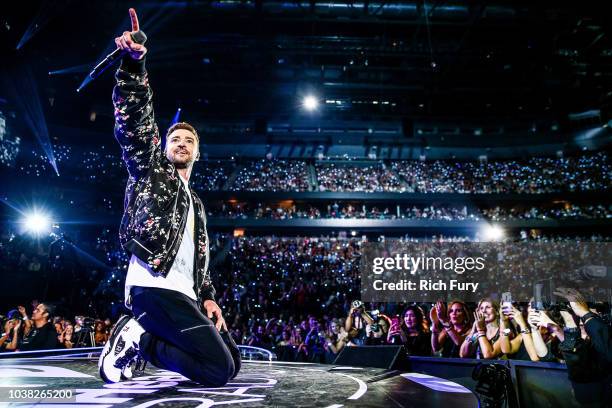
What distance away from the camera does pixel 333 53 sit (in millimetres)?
16188

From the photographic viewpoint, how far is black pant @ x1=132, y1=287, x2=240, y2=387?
183 cm

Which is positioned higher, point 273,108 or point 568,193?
point 273,108

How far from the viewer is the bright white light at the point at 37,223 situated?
48.7ft

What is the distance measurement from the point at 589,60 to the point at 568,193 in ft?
25.6

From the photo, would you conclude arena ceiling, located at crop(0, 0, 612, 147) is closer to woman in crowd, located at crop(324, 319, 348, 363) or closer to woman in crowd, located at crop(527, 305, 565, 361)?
woman in crowd, located at crop(324, 319, 348, 363)

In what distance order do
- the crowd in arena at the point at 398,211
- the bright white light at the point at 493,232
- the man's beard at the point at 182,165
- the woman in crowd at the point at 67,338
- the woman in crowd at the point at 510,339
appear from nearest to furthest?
the man's beard at the point at 182,165 → the woman in crowd at the point at 510,339 → the woman in crowd at the point at 67,338 → the bright white light at the point at 493,232 → the crowd in arena at the point at 398,211

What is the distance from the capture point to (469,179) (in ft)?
76.5

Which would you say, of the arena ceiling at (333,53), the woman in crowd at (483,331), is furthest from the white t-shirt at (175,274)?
the arena ceiling at (333,53)

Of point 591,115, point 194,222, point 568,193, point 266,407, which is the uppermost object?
point 591,115

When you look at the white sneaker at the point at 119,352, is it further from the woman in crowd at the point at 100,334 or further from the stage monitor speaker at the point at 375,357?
the woman in crowd at the point at 100,334

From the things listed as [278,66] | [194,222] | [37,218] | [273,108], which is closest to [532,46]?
[278,66]

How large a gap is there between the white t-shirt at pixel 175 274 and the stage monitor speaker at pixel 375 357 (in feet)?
6.10

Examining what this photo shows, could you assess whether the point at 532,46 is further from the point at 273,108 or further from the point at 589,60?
the point at 273,108

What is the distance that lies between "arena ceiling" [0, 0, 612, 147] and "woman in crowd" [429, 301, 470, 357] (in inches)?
486
